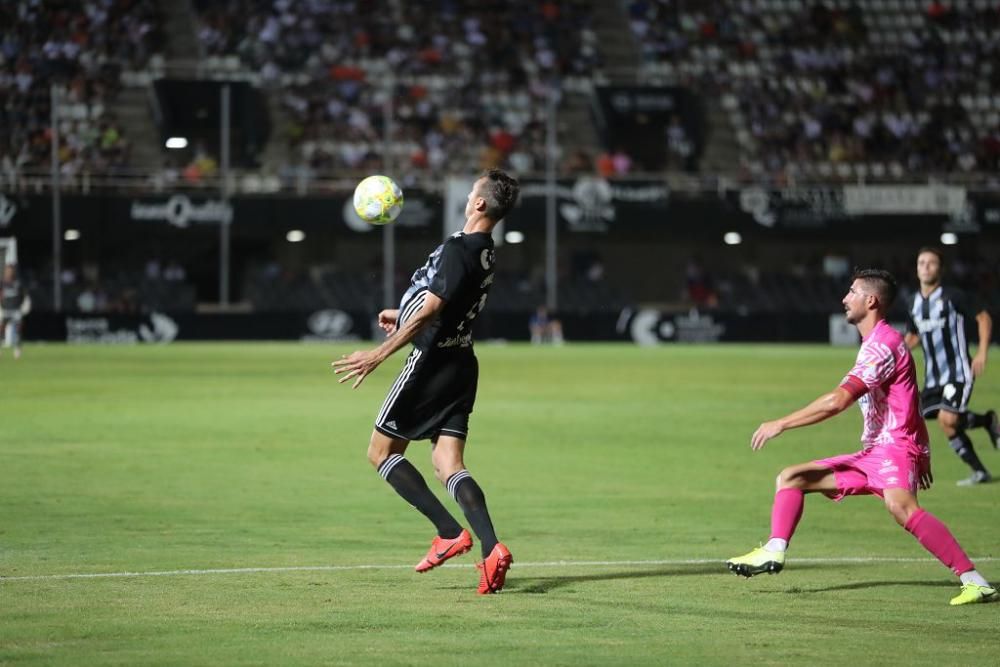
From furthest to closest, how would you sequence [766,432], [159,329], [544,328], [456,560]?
[544,328] < [159,329] < [456,560] < [766,432]

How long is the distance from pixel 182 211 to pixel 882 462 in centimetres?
4175

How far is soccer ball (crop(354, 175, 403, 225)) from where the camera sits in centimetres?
1029

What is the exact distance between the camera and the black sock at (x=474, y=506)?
8.80 m

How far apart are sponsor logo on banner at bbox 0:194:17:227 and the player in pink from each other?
4149cm

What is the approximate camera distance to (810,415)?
8227mm

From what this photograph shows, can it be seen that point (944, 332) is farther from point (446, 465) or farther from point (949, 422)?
point (446, 465)

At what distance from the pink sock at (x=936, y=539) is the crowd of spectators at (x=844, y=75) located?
148 ft

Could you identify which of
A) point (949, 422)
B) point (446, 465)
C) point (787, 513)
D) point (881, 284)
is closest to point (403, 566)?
point (446, 465)

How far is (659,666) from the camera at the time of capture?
6.96m

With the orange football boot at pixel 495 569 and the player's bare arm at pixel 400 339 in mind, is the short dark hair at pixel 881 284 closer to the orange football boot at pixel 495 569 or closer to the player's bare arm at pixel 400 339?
the player's bare arm at pixel 400 339

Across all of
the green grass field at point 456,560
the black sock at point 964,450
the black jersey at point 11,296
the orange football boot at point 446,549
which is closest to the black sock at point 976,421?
the black sock at point 964,450

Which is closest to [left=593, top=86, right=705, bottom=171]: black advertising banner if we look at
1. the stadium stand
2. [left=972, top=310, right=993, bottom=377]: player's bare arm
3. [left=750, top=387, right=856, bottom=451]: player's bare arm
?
the stadium stand

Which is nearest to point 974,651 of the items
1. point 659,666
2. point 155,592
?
point 659,666

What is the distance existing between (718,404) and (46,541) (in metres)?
Answer: 15.6
